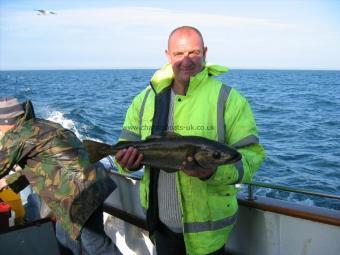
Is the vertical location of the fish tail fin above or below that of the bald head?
below

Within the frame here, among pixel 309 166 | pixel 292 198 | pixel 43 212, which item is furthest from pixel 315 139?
pixel 43 212

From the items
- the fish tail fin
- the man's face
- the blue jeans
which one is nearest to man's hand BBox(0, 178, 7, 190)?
the blue jeans

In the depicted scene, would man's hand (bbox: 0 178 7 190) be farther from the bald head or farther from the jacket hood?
the bald head

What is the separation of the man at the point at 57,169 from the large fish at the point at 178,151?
0.88 m

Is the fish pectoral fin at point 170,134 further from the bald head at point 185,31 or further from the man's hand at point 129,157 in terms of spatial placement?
the bald head at point 185,31

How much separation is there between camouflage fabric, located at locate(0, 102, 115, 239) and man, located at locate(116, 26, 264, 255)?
1.01 meters

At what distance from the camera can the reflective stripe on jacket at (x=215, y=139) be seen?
3053mm

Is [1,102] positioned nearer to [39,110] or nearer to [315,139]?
[315,139]

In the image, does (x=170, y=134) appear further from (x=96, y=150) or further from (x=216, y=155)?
(x=96, y=150)

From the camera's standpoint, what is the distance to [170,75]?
3361mm

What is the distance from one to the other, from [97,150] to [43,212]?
2.41 m

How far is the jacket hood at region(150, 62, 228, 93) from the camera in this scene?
10.4 feet

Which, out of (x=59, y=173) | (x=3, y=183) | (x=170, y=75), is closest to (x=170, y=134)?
(x=170, y=75)

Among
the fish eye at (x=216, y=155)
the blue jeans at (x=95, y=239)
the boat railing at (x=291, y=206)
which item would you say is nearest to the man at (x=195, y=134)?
the fish eye at (x=216, y=155)
